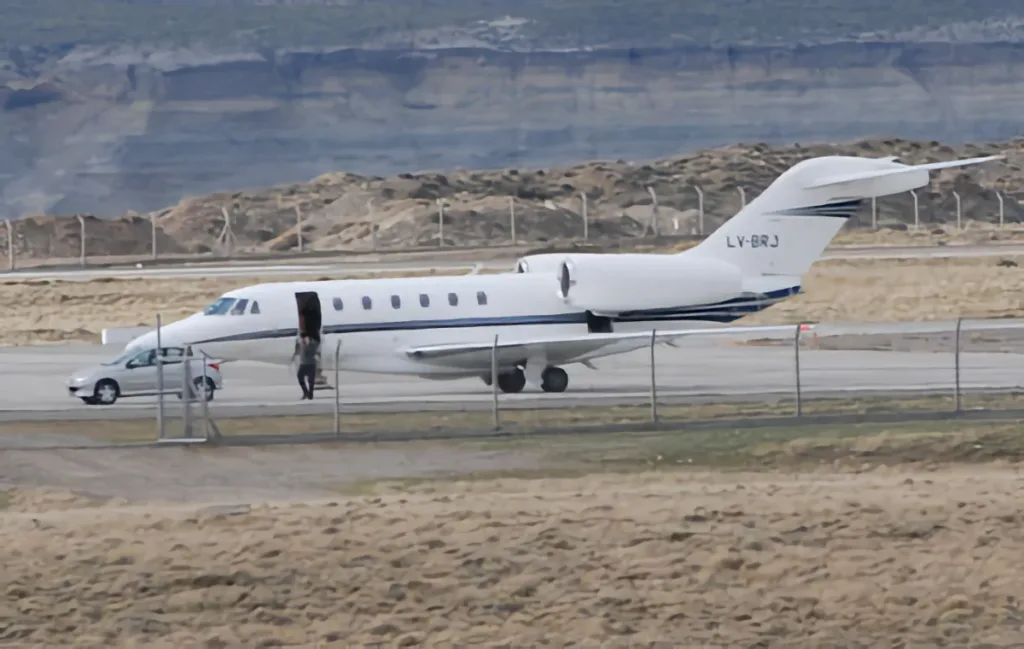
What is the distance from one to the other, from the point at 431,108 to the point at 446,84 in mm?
2831

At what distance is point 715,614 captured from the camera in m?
15.5

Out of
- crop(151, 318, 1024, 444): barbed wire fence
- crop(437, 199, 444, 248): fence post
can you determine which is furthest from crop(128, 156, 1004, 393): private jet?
crop(437, 199, 444, 248): fence post

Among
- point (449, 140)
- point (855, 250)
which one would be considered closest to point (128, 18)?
point (449, 140)

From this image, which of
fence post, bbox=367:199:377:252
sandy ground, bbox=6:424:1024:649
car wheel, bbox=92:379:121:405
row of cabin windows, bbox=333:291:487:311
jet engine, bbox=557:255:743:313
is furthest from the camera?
fence post, bbox=367:199:377:252

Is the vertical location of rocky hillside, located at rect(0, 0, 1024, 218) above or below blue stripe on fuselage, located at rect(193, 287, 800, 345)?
above

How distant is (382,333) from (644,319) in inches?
183

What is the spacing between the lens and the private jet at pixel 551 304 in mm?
32156

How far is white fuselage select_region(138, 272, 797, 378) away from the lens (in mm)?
32094

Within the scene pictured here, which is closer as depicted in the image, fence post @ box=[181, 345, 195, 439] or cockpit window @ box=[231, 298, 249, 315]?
fence post @ box=[181, 345, 195, 439]

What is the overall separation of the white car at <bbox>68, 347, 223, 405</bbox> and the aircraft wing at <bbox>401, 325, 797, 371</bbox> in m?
3.63

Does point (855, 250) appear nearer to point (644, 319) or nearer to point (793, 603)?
point (644, 319)

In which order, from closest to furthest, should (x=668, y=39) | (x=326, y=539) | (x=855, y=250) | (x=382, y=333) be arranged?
(x=326, y=539) → (x=382, y=333) → (x=855, y=250) → (x=668, y=39)

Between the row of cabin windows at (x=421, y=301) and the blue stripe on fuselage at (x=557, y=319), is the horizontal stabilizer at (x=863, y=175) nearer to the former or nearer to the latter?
the blue stripe on fuselage at (x=557, y=319)

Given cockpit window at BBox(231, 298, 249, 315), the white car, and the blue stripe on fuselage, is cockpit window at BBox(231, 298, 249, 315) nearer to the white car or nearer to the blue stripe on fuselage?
the blue stripe on fuselage
